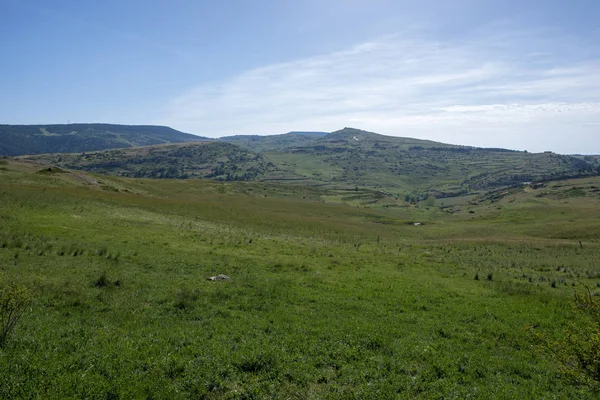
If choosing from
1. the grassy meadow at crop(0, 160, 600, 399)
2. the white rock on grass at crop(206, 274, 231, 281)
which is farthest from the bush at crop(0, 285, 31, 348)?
the white rock on grass at crop(206, 274, 231, 281)

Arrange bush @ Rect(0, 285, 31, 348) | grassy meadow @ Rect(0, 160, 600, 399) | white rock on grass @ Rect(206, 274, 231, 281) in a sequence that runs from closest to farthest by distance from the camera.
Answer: grassy meadow @ Rect(0, 160, 600, 399)
bush @ Rect(0, 285, 31, 348)
white rock on grass @ Rect(206, 274, 231, 281)

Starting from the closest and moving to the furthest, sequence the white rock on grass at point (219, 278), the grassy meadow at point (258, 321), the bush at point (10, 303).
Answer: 1. the grassy meadow at point (258, 321)
2. the bush at point (10, 303)
3. the white rock on grass at point (219, 278)

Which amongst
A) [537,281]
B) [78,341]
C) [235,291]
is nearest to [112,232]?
[235,291]

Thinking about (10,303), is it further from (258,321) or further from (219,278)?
(219,278)

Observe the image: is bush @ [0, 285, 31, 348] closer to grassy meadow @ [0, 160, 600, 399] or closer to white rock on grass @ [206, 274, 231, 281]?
grassy meadow @ [0, 160, 600, 399]

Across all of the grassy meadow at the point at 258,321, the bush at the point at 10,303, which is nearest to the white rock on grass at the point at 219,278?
the grassy meadow at the point at 258,321

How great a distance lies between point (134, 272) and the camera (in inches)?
828

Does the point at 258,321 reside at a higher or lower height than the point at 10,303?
lower

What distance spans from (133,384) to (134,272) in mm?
12149

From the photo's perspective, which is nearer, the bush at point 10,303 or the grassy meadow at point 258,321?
the grassy meadow at point 258,321

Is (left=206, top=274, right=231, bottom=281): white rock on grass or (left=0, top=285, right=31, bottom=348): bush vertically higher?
(left=0, top=285, right=31, bottom=348): bush

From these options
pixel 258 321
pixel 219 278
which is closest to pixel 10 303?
pixel 258 321

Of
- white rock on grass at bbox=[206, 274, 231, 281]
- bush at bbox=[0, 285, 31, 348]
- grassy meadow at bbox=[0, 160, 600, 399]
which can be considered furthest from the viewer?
white rock on grass at bbox=[206, 274, 231, 281]

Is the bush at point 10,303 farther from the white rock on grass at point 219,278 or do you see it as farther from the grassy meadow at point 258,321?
the white rock on grass at point 219,278
